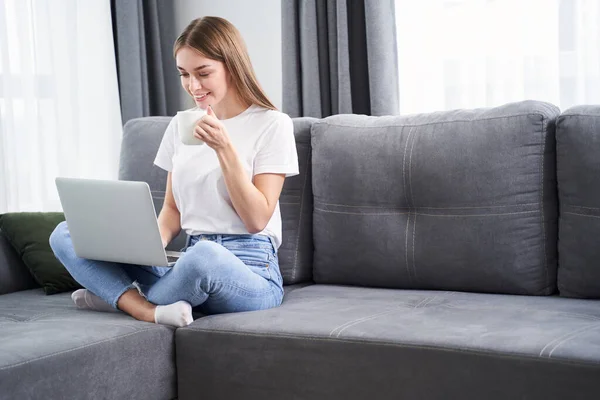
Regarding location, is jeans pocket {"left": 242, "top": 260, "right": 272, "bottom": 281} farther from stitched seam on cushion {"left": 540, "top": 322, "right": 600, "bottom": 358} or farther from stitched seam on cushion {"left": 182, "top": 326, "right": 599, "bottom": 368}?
stitched seam on cushion {"left": 540, "top": 322, "right": 600, "bottom": 358}

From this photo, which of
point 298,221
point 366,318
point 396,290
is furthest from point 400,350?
point 298,221

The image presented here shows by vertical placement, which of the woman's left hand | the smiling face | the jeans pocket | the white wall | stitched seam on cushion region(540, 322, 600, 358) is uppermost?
the white wall

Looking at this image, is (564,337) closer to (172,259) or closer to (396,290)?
(396,290)

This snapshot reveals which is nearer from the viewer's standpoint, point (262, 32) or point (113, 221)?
point (113, 221)

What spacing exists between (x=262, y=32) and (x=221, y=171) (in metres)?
1.47

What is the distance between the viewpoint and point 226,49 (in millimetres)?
2398

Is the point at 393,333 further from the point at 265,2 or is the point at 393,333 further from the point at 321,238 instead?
the point at 265,2

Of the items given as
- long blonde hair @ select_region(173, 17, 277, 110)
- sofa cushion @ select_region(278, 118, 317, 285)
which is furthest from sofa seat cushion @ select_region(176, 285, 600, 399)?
long blonde hair @ select_region(173, 17, 277, 110)

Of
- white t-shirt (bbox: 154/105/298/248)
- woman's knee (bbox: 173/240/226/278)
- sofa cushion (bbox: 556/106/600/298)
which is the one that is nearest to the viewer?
woman's knee (bbox: 173/240/226/278)

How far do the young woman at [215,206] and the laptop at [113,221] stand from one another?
0.28 ft

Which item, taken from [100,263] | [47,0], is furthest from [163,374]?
[47,0]

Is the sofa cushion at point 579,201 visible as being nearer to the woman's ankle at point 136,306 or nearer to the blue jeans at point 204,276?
the blue jeans at point 204,276

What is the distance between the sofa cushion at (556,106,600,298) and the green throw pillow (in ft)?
4.88

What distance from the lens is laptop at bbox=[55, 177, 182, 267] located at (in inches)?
78.4
